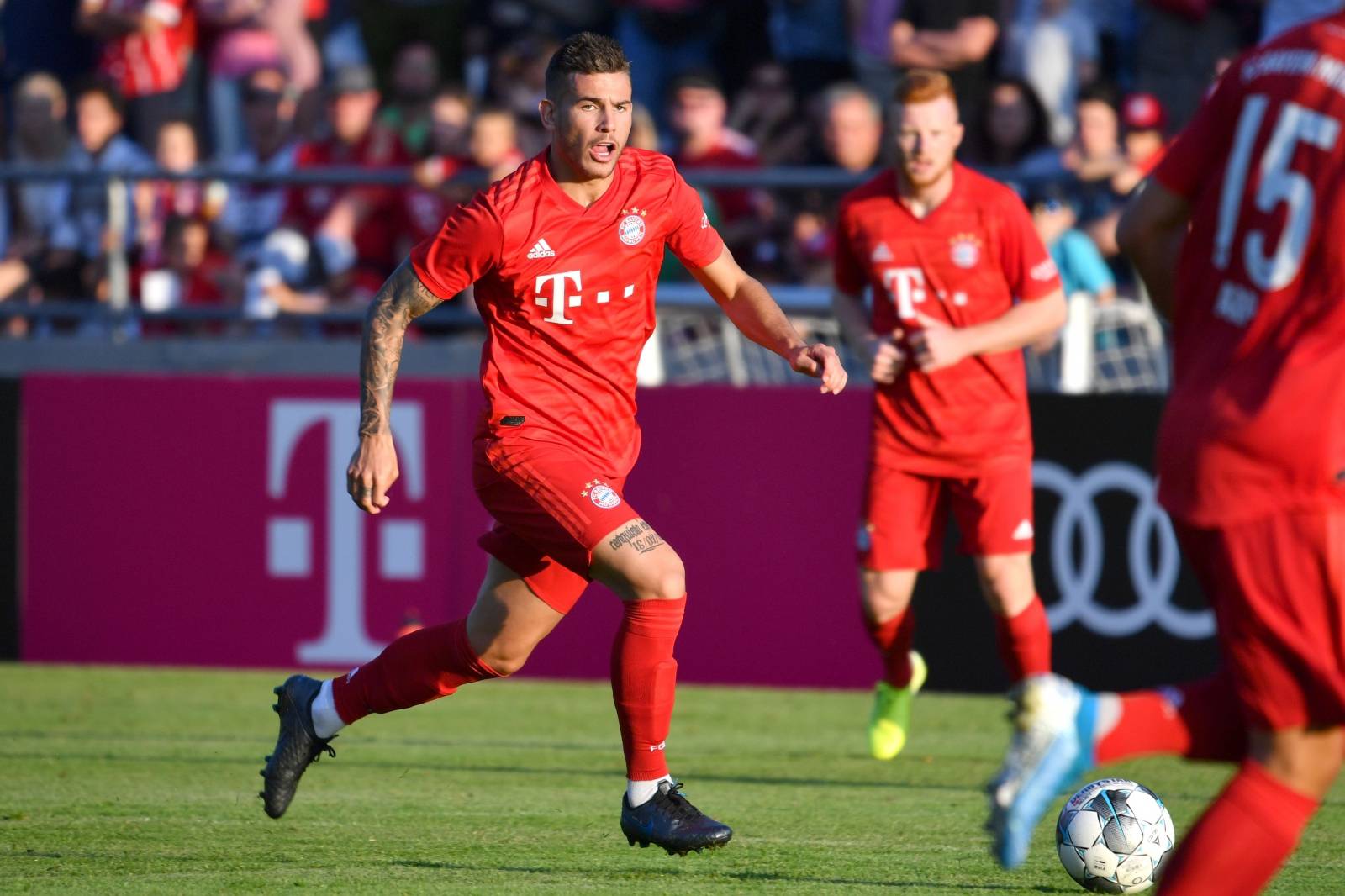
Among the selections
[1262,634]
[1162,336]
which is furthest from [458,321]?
[1262,634]

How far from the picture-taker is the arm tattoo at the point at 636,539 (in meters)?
5.61

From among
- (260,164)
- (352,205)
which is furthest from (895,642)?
(260,164)

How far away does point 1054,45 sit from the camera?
12.4 m

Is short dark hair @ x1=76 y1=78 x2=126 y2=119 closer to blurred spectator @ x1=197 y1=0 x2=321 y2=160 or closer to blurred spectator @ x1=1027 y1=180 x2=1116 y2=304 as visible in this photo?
blurred spectator @ x1=197 y1=0 x2=321 y2=160

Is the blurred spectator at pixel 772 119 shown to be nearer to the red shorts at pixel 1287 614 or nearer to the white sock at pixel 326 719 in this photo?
the white sock at pixel 326 719

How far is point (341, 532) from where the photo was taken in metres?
11.0

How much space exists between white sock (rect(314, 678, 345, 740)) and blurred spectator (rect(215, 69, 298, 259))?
7.03 metres

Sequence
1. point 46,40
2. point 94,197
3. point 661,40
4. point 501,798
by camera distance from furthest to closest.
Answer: point 46,40
point 661,40
point 94,197
point 501,798

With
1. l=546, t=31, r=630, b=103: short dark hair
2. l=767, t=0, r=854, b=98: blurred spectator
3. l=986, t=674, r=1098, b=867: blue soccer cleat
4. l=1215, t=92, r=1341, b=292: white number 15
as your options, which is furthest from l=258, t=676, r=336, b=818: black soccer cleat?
l=767, t=0, r=854, b=98: blurred spectator

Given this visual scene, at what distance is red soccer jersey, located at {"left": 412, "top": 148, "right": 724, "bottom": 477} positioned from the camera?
5.73 m

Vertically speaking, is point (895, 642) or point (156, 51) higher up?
point (156, 51)

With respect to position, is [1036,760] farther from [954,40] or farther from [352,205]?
[352,205]

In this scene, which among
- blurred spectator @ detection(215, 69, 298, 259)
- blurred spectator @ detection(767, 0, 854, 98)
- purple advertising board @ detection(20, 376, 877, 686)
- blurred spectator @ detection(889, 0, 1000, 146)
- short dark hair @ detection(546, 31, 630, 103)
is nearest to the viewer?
short dark hair @ detection(546, 31, 630, 103)

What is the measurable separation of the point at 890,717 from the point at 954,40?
5.80m
